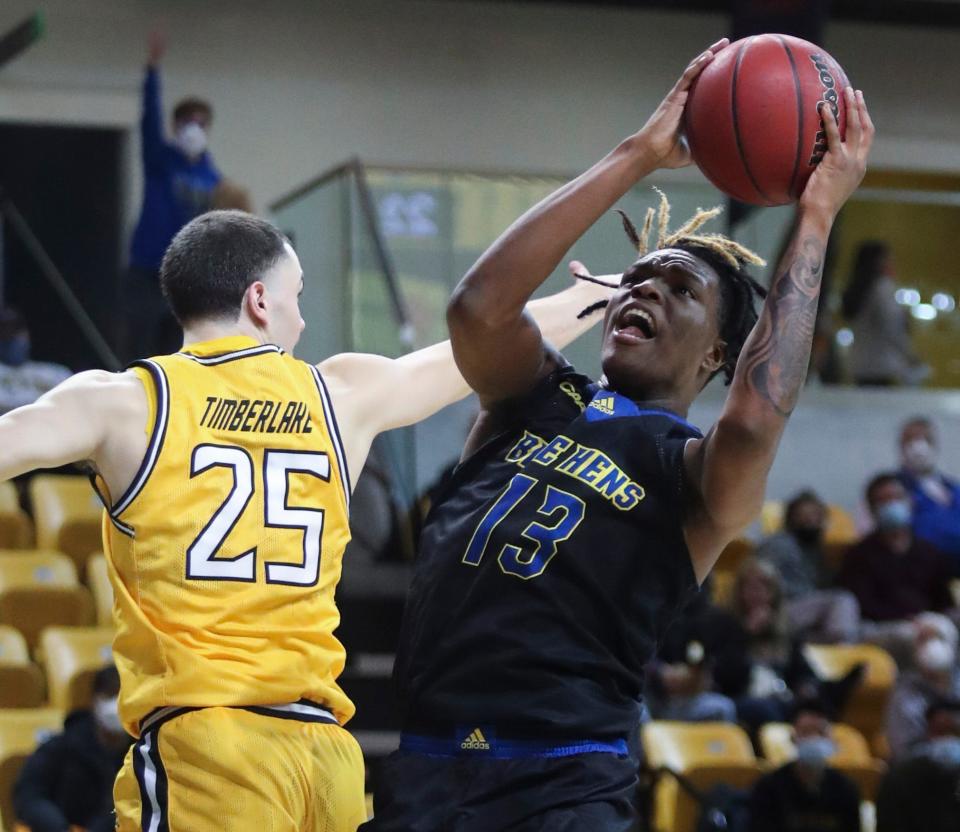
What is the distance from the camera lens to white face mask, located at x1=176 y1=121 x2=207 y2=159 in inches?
396

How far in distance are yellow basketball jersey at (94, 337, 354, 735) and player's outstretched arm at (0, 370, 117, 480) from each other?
104mm

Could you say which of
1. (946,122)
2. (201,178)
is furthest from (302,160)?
(946,122)

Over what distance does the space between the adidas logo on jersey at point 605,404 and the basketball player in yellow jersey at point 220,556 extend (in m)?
0.57

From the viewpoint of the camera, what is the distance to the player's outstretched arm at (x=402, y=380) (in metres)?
3.52

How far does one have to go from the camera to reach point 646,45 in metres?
13.4

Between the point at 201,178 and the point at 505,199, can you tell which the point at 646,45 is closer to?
the point at 505,199

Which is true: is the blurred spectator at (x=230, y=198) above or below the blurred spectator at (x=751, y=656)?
above

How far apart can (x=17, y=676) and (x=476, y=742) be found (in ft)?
16.6

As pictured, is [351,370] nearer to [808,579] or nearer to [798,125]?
[798,125]

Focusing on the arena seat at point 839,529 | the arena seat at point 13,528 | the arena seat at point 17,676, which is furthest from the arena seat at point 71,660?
the arena seat at point 839,529

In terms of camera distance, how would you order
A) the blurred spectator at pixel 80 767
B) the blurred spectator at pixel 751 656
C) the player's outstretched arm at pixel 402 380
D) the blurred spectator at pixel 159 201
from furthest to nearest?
the blurred spectator at pixel 159 201 → the blurred spectator at pixel 751 656 → the blurred spectator at pixel 80 767 → the player's outstretched arm at pixel 402 380

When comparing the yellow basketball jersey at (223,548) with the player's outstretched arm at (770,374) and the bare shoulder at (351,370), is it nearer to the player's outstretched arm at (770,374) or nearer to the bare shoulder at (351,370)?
the bare shoulder at (351,370)

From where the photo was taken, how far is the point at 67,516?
9.18 metres

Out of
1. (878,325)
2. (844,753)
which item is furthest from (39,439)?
(878,325)
